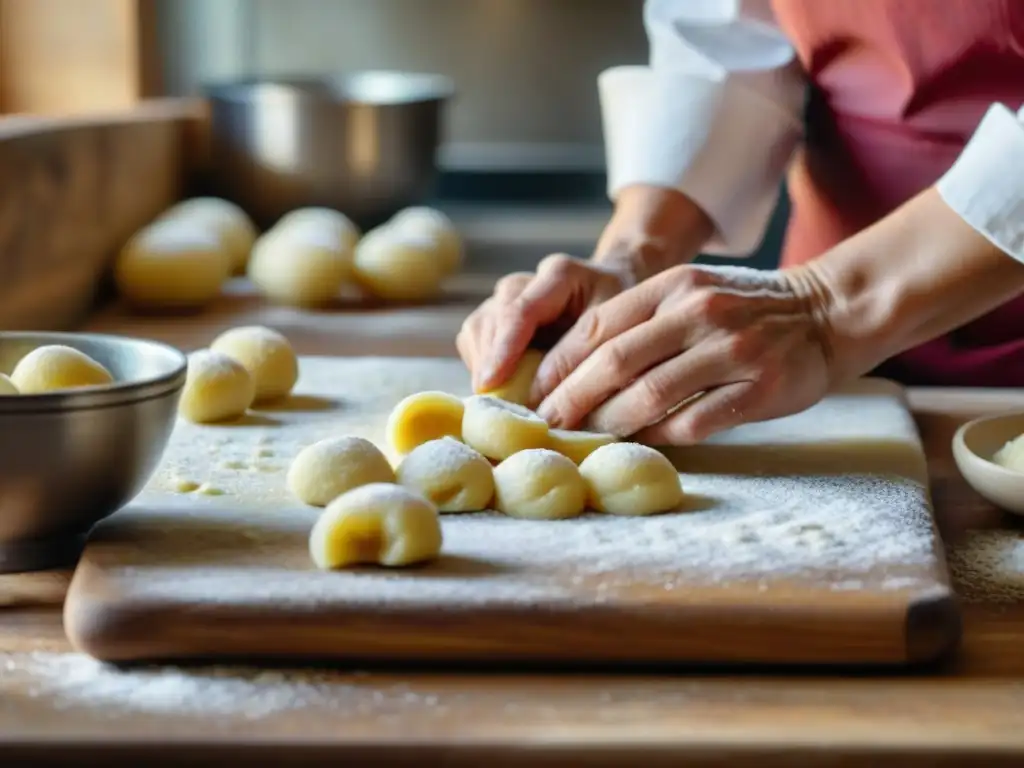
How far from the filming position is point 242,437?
4.22 feet

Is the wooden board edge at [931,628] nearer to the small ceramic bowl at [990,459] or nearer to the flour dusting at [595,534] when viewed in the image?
the flour dusting at [595,534]

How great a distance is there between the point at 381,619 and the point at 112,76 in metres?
1.87

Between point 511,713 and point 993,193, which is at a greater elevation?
point 993,193

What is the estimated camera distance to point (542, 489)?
3.40ft

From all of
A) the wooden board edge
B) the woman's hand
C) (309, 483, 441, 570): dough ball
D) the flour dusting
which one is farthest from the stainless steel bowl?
the wooden board edge

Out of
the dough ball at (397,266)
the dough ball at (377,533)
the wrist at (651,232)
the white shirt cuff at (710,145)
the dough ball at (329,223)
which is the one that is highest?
the white shirt cuff at (710,145)

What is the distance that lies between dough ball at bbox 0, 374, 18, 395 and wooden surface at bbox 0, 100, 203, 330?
670 mm

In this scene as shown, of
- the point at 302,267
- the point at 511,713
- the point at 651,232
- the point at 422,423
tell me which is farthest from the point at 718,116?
the point at 511,713

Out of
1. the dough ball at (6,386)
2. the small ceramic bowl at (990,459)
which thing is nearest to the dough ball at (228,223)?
the dough ball at (6,386)

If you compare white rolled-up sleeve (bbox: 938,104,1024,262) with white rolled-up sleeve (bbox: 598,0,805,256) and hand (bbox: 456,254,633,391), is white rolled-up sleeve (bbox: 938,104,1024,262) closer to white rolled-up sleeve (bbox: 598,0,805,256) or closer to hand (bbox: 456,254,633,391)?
hand (bbox: 456,254,633,391)

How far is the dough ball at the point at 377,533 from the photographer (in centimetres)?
92

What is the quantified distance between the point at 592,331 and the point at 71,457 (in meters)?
0.53

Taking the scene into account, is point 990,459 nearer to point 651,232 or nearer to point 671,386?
point 671,386

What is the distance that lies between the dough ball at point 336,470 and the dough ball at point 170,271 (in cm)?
91
